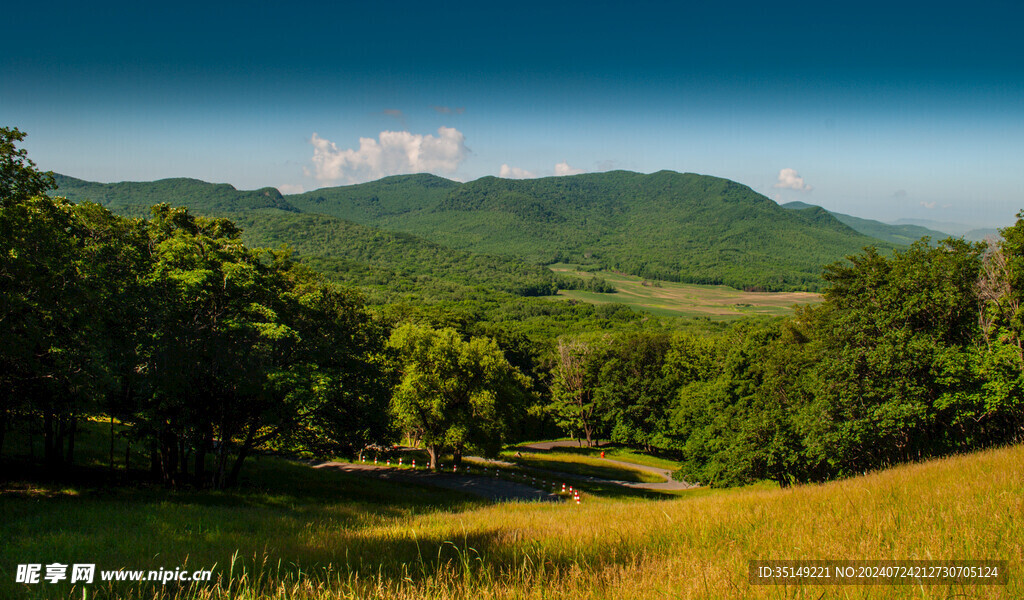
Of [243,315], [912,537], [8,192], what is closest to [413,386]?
[243,315]

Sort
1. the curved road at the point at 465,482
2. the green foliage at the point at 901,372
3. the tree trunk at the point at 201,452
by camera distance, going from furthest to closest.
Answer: the curved road at the point at 465,482 < the green foliage at the point at 901,372 < the tree trunk at the point at 201,452

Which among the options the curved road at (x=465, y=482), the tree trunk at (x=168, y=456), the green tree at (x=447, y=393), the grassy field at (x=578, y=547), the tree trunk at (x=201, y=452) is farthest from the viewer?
the green tree at (x=447, y=393)

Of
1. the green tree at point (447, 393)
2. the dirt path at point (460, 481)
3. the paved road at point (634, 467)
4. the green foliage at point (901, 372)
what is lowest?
the paved road at point (634, 467)

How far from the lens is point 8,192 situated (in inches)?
465

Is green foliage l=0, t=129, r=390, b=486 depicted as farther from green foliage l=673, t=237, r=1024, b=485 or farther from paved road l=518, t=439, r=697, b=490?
paved road l=518, t=439, r=697, b=490

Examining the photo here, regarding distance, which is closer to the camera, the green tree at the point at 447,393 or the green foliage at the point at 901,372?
the green foliage at the point at 901,372

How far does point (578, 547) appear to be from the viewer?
5285mm

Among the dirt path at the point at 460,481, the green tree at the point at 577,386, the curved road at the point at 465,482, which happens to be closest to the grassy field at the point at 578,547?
the curved road at the point at 465,482

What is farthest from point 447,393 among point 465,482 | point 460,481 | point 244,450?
point 244,450

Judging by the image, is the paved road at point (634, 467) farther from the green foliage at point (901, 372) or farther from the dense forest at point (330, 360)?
the green foliage at point (901, 372)

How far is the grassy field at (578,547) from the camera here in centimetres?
360

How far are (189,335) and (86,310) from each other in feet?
10.6

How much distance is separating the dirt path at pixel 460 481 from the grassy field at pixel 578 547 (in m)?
17.4

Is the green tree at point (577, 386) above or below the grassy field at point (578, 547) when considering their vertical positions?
below
